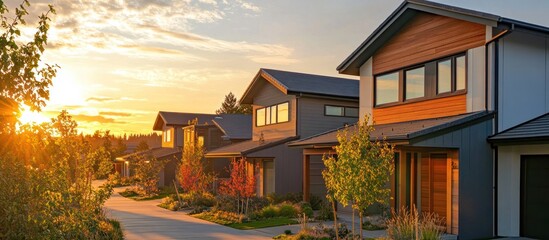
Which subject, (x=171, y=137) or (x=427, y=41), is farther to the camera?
(x=171, y=137)

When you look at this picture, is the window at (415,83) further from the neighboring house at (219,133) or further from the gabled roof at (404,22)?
the neighboring house at (219,133)

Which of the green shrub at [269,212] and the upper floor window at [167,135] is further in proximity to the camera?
the upper floor window at [167,135]

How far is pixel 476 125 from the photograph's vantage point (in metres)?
14.9

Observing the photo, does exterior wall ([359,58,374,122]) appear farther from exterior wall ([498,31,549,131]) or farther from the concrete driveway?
the concrete driveway

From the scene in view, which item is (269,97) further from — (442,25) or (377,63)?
(442,25)

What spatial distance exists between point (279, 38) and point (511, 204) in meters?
9.71

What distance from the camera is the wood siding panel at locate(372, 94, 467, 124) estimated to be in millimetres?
15955

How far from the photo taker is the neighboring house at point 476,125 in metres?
14.5

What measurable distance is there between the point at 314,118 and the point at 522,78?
11892 millimetres

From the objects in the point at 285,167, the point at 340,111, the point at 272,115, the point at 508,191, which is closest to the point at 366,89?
the point at 340,111

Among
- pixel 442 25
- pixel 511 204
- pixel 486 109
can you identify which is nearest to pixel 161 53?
pixel 442 25

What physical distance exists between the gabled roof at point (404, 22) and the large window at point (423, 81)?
1.20 m

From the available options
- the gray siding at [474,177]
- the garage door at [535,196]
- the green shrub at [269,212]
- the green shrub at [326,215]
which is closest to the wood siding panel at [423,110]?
the gray siding at [474,177]

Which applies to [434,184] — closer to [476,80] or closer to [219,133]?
[476,80]
